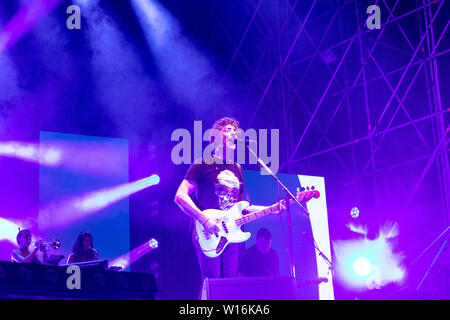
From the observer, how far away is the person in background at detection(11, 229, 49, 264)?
18.9ft

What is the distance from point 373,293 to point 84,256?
11.5 ft

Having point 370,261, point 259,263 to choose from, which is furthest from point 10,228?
A: point 370,261

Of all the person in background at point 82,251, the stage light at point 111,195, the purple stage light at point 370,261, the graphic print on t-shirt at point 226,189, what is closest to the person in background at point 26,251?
the person in background at point 82,251

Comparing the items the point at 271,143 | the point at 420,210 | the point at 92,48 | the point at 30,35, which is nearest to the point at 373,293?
the point at 420,210

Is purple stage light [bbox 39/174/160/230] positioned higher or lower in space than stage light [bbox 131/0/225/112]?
lower

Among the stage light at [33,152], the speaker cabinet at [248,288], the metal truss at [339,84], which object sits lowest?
the speaker cabinet at [248,288]

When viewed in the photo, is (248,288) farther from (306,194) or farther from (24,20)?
(24,20)

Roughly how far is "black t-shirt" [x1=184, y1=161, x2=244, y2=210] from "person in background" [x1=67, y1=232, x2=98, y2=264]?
7.44 ft

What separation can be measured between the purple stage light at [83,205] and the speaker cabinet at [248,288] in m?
4.06

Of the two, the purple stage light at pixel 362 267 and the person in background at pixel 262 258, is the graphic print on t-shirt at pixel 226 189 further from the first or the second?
the purple stage light at pixel 362 267

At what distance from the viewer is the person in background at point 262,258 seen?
6809mm

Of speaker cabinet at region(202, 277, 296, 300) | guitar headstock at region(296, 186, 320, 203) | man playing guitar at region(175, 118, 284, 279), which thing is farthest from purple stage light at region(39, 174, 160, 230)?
speaker cabinet at region(202, 277, 296, 300)

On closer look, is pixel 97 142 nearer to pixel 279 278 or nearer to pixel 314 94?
pixel 314 94

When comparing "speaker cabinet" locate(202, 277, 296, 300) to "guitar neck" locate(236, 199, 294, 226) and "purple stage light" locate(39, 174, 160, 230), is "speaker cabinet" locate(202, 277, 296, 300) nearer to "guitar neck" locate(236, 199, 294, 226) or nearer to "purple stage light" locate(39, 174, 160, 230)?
"guitar neck" locate(236, 199, 294, 226)
